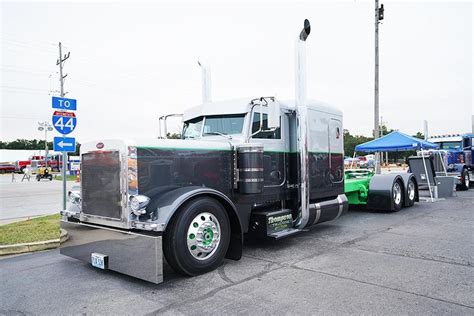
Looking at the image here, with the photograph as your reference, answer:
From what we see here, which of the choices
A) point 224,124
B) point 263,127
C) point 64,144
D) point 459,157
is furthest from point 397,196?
point 459,157

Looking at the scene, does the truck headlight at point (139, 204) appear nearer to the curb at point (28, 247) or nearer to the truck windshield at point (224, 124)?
the truck windshield at point (224, 124)

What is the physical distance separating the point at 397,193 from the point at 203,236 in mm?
7477

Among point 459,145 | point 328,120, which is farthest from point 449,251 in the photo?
point 459,145

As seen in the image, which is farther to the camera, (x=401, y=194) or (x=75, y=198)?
(x=401, y=194)

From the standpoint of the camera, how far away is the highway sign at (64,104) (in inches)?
301

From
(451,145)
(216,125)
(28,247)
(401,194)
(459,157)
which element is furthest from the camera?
(451,145)

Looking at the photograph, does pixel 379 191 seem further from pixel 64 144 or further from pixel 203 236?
pixel 64 144

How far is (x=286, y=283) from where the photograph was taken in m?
4.33

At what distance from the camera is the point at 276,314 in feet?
11.4

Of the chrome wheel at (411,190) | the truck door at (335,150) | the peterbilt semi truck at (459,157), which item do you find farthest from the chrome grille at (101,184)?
the peterbilt semi truck at (459,157)

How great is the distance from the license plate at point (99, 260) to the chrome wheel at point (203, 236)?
1.05m

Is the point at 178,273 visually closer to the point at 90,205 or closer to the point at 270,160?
the point at 90,205

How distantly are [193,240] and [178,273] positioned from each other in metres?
0.49

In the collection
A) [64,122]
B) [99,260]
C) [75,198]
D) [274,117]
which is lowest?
[99,260]
